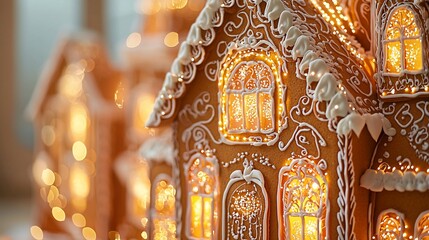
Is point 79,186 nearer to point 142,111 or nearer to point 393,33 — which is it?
point 142,111

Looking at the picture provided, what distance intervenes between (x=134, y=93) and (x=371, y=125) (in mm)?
2426

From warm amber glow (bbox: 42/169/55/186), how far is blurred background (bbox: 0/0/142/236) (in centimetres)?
Answer: 228

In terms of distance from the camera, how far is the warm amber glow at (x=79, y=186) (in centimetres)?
530

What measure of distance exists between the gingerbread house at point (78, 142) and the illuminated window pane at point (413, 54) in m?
2.68

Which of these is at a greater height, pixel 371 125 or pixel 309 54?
pixel 309 54

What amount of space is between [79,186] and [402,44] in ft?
10.4

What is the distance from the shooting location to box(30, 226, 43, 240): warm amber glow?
5.40 metres

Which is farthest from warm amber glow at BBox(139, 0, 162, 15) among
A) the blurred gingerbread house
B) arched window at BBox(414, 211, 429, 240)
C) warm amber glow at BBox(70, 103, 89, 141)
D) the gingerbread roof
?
arched window at BBox(414, 211, 429, 240)

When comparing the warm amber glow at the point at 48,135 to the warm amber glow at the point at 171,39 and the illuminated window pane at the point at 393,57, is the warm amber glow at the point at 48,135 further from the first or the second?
the illuminated window pane at the point at 393,57

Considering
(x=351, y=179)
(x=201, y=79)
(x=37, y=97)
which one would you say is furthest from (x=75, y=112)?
(x=351, y=179)

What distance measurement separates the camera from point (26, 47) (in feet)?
27.6

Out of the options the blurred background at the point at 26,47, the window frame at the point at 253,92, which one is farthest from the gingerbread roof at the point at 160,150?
the blurred background at the point at 26,47

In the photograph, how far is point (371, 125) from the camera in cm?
310

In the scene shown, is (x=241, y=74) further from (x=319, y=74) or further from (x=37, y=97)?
(x=37, y=97)
